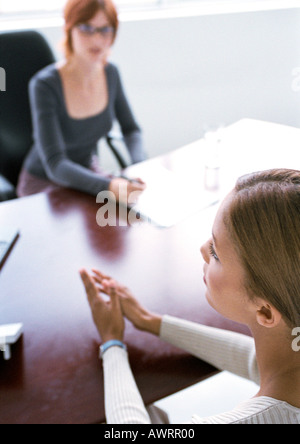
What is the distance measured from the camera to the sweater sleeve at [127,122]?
2119 millimetres

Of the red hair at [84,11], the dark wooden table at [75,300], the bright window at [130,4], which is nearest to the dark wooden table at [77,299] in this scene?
the dark wooden table at [75,300]

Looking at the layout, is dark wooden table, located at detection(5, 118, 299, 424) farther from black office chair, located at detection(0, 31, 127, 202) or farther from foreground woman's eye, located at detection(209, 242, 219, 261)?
black office chair, located at detection(0, 31, 127, 202)

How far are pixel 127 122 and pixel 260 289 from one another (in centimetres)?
161

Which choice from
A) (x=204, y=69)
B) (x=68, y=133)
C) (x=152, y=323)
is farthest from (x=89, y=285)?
(x=204, y=69)

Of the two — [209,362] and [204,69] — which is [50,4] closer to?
[204,69]

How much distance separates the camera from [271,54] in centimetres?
314

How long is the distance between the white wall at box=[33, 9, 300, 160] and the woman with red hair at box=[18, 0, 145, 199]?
904 millimetres

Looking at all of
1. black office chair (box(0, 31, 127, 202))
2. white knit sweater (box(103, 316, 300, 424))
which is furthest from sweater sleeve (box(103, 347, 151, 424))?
black office chair (box(0, 31, 127, 202))

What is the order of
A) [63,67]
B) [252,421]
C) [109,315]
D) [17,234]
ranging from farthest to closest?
[63,67] < [17,234] < [109,315] < [252,421]

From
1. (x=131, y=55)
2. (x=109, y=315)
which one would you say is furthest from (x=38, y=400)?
(x=131, y=55)

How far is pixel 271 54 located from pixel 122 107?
4.70 ft

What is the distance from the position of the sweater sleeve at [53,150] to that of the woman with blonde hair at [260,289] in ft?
2.50

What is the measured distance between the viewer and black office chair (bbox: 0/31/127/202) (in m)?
1.96

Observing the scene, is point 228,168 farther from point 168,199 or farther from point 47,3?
point 47,3
